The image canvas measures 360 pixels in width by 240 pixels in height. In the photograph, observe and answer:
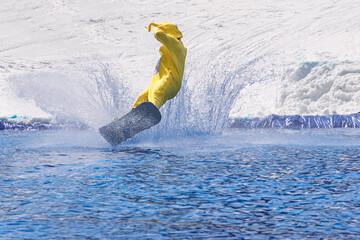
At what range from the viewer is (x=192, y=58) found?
15617mm

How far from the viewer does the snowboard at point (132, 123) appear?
20.7ft

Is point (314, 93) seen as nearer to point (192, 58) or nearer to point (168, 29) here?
point (192, 58)

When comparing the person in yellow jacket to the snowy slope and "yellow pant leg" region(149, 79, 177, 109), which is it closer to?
A: "yellow pant leg" region(149, 79, 177, 109)

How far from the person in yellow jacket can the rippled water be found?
1255mm

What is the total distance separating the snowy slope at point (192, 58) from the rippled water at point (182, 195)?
3.13m

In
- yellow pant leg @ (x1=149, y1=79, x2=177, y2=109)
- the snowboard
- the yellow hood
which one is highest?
the yellow hood

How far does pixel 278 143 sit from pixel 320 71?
7125 millimetres

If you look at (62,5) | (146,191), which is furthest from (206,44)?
(146,191)

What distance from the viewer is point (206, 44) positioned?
20.9 m

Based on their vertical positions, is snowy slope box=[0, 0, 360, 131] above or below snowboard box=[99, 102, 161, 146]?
above

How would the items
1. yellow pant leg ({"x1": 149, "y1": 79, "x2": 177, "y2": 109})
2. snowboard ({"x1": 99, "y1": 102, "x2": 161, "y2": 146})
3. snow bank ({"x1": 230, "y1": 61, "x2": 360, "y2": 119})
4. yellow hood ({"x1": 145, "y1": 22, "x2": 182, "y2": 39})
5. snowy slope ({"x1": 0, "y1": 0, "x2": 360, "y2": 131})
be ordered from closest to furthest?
snowboard ({"x1": 99, "y1": 102, "x2": 161, "y2": 146})
yellow pant leg ({"x1": 149, "y1": 79, "x2": 177, "y2": 109})
yellow hood ({"x1": 145, "y1": 22, "x2": 182, "y2": 39})
snowy slope ({"x1": 0, "y1": 0, "x2": 360, "y2": 131})
snow bank ({"x1": 230, "y1": 61, "x2": 360, "y2": 119})

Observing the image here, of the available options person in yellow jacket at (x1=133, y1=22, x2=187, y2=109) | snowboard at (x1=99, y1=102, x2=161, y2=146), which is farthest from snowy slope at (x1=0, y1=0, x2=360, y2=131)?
snowboard at (x1=99, y1=102, x2=161, y2=146)

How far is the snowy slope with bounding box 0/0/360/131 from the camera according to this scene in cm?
905

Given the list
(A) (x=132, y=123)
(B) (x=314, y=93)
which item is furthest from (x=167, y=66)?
(B) (x=314, y=93)
